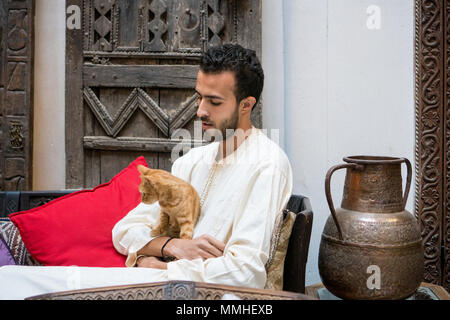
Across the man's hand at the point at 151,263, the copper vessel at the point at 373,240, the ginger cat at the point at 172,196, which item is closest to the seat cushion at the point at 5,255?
the man's hand at the point at 151,263

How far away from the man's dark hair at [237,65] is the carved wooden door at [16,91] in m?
1.79

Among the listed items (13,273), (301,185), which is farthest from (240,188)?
(301,185)

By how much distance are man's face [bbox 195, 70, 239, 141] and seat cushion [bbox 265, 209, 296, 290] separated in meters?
0.49

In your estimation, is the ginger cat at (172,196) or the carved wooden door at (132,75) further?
the carved wooden door at (132,75)

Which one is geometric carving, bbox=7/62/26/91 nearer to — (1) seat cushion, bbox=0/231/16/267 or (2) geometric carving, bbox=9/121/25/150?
(2) geometric carving, bbox=9/121/25/150

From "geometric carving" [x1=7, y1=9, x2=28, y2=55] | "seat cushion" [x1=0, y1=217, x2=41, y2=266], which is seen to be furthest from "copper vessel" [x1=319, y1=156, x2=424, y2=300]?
"geometric carving" [x1=7, y1=9, x2=28, y2=55]

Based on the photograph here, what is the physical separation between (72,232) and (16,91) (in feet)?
4.69

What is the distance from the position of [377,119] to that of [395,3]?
751 millimetres

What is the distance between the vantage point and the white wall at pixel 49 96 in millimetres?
3121

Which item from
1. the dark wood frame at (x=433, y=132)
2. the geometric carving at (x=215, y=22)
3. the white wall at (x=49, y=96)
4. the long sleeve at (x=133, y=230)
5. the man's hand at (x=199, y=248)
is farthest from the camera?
the white wall at (x=49, y=96)

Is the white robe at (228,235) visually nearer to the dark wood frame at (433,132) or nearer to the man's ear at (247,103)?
the man's ear at (247,103)

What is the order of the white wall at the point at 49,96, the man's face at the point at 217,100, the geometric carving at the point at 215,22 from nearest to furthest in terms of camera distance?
the man's face at the point at 217,100 → the geometric carving at the point at 215,22 → the white wall at the point at 49,96

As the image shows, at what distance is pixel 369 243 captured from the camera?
1.94m

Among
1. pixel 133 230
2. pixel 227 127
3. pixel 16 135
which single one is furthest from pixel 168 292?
pixel 16 135
